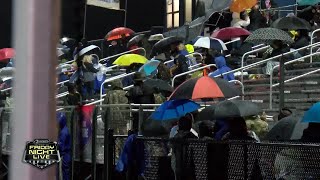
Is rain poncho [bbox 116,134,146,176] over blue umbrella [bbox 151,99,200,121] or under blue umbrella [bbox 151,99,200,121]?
under

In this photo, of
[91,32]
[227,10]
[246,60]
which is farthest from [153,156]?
[91,32]

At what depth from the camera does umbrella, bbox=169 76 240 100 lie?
10861mm

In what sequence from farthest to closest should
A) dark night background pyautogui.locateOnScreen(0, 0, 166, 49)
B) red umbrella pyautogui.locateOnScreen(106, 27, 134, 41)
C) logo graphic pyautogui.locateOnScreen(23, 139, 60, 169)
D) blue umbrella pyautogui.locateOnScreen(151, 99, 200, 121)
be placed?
dark night background pyautogui.locateOnScreen(0, 0, 166, 49)
red umbrella pyautogui.locateOnScreen(106, 27, 134, 41)
blue umbrella pyautogui.locateOnScreen(151, 99, 200, 121)
logo graphic pyautogui.locateOnScreen(23, 139, 60, 169)

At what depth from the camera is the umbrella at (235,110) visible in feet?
32.6

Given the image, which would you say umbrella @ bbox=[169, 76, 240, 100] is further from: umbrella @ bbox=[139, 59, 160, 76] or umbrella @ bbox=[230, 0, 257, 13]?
umbrella @ bbox=[230, 0, 257, 13]

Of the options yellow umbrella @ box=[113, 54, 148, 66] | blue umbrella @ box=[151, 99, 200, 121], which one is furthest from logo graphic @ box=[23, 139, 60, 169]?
yellow umbrella @ box=[113, 54, 148, 66]

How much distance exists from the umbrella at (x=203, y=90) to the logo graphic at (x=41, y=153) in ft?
24.1

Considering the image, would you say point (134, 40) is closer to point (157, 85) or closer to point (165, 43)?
point (165, 43)

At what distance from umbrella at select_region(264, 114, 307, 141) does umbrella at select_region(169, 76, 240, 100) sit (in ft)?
6.94

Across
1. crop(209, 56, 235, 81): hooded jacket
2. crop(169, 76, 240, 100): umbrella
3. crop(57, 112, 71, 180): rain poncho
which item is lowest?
crop(57, 112, 71, 180): rain poncho

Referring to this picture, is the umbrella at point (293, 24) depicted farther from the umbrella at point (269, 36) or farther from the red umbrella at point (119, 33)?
the red umbrella at point (119, 33)

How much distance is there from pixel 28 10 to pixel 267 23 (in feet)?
62.4

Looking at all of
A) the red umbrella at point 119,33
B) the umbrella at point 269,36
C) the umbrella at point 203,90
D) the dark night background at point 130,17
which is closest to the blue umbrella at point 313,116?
the umbrella at point 203,90

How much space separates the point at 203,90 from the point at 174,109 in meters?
0.60
